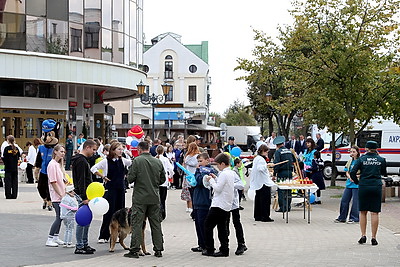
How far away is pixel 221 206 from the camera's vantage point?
392 inches

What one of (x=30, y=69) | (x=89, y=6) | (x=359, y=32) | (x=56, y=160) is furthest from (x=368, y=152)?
(x=89, y=6)

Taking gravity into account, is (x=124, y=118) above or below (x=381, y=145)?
above

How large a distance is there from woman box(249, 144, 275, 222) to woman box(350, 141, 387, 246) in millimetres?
3518

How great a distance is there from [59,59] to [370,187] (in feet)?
83.5

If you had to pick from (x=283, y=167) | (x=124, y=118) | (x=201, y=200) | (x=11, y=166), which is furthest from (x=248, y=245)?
(x=124, y=118)

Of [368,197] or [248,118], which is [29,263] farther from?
[248,118]

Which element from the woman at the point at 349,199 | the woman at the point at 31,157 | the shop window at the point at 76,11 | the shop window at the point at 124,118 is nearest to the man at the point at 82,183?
the woman at the point at 349,199

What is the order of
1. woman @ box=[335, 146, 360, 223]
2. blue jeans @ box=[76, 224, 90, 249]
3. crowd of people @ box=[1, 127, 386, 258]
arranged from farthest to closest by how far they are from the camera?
woman @ box=[335, 146, 360, 223]
blue jeans @ box=[76, 224, 90, 249]
crowd of people @ box=[1, 127, 386, 258]

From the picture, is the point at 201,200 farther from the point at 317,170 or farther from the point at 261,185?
the point at 317,170

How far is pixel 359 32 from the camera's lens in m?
21.0

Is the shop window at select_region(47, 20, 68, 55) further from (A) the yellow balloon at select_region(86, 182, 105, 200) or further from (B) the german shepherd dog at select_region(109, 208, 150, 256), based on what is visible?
(A) the yellow balloon at select_region(86, 182, 105, 200)

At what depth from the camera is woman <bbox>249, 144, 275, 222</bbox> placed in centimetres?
1464

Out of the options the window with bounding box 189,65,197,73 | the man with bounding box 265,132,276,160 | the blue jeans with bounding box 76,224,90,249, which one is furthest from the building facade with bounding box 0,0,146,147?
the window with bounding box 189,65,197,73

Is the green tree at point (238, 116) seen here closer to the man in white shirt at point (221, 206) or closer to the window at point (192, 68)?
the window at point (192, 68)
